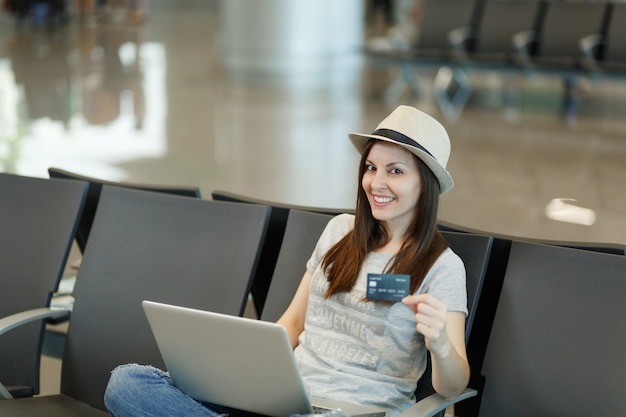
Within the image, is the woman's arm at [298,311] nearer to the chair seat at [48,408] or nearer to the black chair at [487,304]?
the black chair at [487,304]

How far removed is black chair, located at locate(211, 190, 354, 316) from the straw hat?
0.56 m

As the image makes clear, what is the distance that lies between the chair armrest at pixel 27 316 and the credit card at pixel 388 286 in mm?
1164

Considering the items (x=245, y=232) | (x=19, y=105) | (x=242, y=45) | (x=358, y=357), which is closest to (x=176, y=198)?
(x=245, y=232)

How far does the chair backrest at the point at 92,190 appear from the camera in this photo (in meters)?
3.18

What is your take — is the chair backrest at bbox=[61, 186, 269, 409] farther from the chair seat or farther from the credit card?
the credit card

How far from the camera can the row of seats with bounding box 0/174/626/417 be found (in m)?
2.47

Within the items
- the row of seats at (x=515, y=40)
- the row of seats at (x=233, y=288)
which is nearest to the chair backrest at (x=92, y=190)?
the row of seats at (x=233, y=288)

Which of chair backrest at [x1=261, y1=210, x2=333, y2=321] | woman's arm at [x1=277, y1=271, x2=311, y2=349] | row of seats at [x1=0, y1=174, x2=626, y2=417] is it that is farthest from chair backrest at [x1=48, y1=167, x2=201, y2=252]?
woman's arm at [x1=277, y1=271, x2=311, y2=349]

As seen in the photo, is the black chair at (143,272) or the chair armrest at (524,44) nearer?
the black chair at (143,272)

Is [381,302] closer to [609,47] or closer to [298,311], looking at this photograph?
[298,311]

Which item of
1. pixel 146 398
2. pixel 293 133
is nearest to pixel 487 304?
pixel 146 398

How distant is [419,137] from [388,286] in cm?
45

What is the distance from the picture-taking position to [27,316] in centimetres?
287

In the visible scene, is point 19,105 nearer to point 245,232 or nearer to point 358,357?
point 245,232
